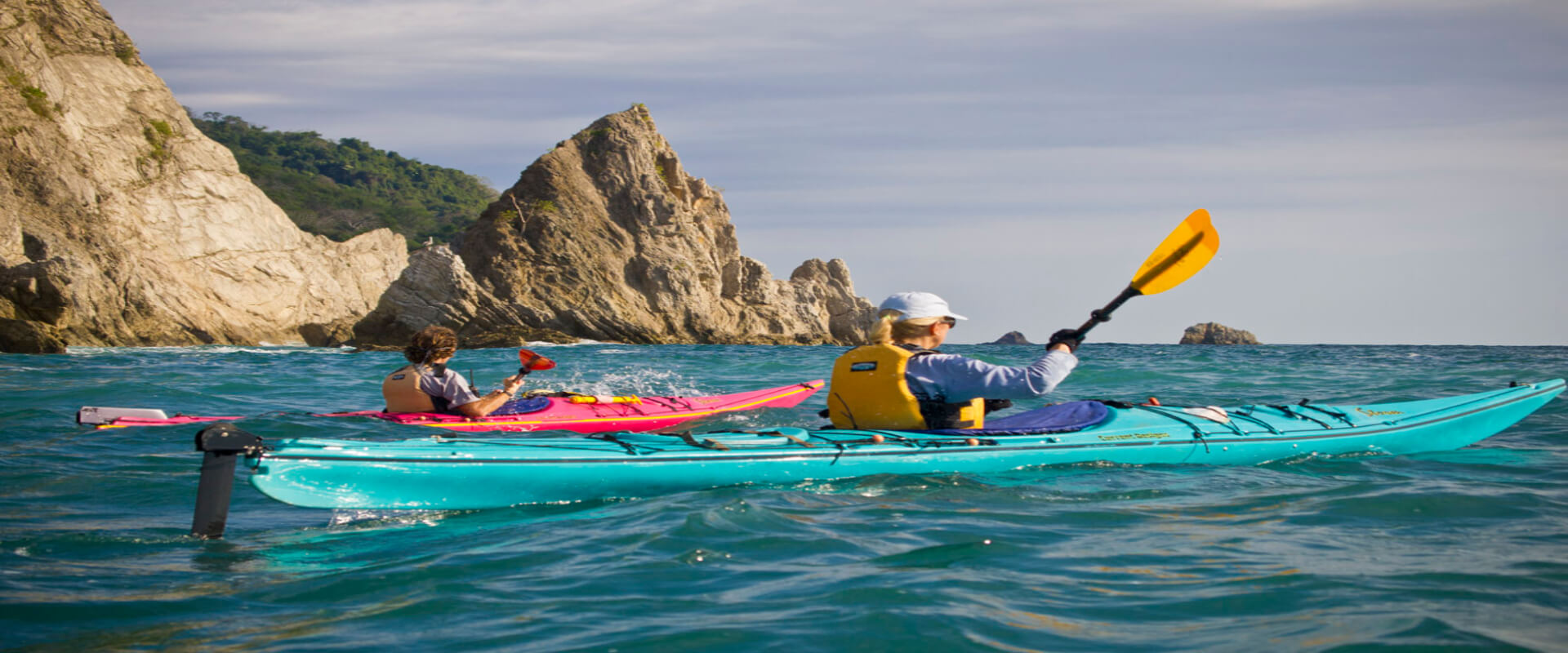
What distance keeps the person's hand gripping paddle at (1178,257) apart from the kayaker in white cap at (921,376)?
942 millimetres

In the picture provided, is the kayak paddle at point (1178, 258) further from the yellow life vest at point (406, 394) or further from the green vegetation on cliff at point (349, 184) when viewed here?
the green vegetation on cliff at point (349, 184)

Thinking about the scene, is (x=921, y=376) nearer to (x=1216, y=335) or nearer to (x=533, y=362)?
(x=533, y=362)

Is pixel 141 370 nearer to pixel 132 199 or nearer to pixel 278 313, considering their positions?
pixel 132 199

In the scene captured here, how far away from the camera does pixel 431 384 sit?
690cm

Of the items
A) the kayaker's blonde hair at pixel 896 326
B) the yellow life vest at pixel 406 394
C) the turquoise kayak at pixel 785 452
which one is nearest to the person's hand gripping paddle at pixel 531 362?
the yellow life vest at pixel 406 394

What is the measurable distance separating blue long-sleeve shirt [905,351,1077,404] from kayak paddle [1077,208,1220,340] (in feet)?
3.60

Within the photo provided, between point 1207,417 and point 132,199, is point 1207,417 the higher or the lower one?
the lower one

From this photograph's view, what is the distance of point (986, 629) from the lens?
2.56 m

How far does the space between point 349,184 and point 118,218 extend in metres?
50.5

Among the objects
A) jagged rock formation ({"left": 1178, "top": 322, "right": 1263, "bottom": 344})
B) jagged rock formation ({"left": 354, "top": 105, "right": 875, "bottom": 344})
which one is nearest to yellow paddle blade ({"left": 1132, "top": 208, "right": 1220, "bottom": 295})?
jagged rock formation ({"left": 354, "top": 105, "right": 875, "bottom": 344})

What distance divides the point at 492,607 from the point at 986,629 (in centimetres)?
142

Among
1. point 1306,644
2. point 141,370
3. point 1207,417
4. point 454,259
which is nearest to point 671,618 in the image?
point 1306,644

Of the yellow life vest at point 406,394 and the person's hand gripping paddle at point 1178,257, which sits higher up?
the person's hand gripping paddle at point 1178,257

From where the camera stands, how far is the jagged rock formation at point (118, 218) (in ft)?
77.4
